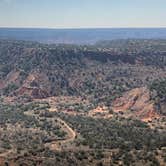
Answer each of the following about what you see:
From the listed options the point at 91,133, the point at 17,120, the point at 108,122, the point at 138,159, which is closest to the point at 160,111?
the point at 108,122

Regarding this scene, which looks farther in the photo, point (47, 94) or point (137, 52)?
point (137, 52)

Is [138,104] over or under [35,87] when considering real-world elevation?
over

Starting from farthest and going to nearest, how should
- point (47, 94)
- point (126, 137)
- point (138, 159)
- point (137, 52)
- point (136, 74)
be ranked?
point (137, 52)
point (136, 74)
point (47, 94)
point (126, 137)
point (138, 159)

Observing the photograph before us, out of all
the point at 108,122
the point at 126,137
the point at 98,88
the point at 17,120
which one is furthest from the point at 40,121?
the point at 98,88

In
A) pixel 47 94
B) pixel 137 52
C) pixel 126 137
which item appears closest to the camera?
pixel 126 137

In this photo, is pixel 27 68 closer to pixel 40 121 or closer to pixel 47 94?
pixel 47 94

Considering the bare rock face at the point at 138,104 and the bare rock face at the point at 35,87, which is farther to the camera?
the bare rock face at the point at 35,87

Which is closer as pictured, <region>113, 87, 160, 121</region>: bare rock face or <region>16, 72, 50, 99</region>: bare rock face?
<region>113, 87, 160, 121</region>: bare rock face

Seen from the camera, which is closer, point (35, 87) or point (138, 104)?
point (138, 104)
